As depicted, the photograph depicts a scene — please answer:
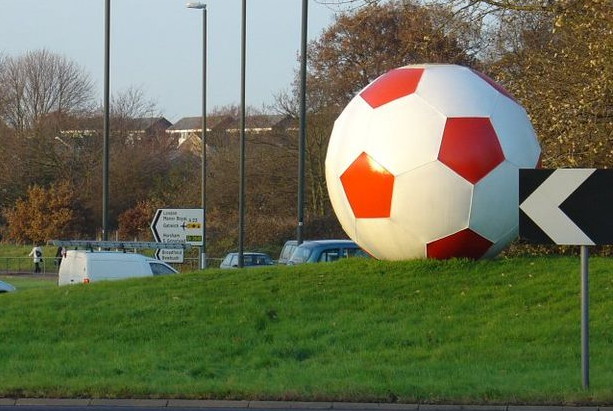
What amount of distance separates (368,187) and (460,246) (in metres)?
1.62

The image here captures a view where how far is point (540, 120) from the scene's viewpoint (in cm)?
2042

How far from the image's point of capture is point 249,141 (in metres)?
50.0

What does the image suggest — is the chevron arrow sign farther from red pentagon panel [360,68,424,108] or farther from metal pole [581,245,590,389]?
red pentagon panel [360,68,424,108]

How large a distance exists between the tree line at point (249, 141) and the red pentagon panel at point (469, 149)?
493 centimetres

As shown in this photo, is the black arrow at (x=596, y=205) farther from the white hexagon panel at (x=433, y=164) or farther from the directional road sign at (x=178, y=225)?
the directional road sign at (x=178, y=225)

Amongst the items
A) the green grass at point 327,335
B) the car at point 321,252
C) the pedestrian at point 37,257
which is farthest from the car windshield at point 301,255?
the pedestrian at point 37,257

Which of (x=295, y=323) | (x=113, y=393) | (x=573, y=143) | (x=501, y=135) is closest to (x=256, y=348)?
(x=295, y=323)

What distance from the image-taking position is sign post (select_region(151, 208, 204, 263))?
30141 mm

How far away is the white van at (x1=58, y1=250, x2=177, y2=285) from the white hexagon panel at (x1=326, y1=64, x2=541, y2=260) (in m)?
9.79

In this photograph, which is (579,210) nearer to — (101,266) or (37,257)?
(101,266)

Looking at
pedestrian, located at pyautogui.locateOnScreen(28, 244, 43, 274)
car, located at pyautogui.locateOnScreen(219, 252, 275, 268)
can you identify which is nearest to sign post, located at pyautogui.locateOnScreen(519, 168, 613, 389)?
car, located at pyautogui.locateOnScreen(219, 252, 275, 268)

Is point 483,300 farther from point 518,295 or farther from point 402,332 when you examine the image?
point 402,332

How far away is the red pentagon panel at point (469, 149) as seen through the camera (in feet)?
49.3

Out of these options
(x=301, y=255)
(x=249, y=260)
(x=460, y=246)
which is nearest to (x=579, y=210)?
(x=460, y=246)
